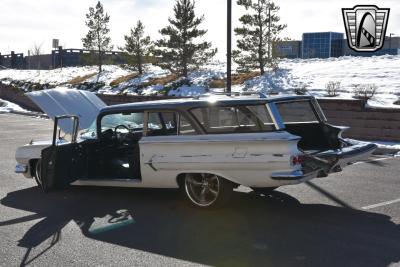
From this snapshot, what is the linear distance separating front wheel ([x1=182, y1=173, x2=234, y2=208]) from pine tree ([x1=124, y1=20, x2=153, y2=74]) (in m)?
24.0


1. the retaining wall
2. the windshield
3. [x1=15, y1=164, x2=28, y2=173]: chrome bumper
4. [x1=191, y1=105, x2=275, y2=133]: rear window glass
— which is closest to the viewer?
[x1=191, y1=105, x2=275, y2=133]: rear window glass

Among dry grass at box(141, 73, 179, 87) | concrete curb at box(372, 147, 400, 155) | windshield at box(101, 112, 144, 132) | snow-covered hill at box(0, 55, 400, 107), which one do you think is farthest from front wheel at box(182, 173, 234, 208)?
dry grass at box(141, 73, 179, 87)

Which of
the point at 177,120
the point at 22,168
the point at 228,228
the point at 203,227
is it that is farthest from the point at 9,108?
the point at 228,228

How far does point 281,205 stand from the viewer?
7.06m

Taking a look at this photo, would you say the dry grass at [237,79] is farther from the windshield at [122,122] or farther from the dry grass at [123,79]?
the windshield at [122,122]

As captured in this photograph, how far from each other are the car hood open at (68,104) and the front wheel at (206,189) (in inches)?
114

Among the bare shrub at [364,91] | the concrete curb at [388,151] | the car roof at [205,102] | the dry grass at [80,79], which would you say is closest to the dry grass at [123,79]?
the dry grass at [80,79]

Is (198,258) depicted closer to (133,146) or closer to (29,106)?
(133,146)

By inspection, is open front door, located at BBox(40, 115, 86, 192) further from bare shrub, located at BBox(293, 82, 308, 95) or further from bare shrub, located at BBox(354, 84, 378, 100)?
bare shrub, located at BBox(293, 82, 308, 95)

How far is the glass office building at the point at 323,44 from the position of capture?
5141cm

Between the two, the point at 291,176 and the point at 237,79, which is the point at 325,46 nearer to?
the point at 237,79

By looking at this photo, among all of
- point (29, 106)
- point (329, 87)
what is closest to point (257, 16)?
point (329, 87)

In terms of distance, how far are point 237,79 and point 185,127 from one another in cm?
1727

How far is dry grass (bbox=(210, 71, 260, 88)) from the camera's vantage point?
2322cm
